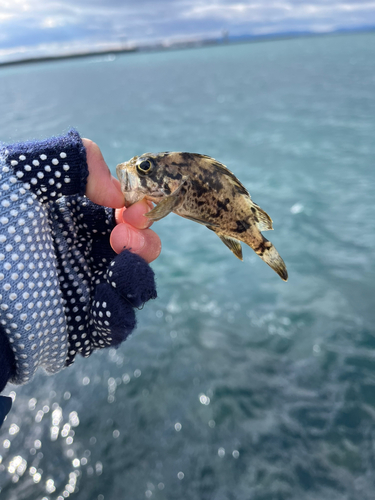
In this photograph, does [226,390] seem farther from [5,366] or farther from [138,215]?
[138,215]

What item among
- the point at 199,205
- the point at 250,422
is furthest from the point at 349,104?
the point at 199,205

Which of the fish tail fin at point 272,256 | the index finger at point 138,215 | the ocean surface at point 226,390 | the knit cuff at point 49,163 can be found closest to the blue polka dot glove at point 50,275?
the knit cuff at point 49,163

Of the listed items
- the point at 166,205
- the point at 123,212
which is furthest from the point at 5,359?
the point at 166,205

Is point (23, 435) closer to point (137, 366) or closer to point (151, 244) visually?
point (137, 366)

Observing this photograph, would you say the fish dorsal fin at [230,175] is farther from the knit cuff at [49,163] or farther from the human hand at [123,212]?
the knit cuff at [49,163]

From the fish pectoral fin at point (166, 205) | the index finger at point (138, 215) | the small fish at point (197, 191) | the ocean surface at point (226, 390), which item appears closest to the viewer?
the fish pectoral fin at point (166, 205)

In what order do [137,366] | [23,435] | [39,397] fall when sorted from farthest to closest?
[137,366] < [39,397] < [23,435]

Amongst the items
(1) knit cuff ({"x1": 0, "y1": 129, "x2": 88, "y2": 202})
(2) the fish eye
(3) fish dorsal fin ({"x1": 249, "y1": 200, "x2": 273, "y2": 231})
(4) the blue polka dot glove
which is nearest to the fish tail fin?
(3) fish dorsal fin ({"x1": 249, "y1": 200, "x2": 273, "y2": 231})
